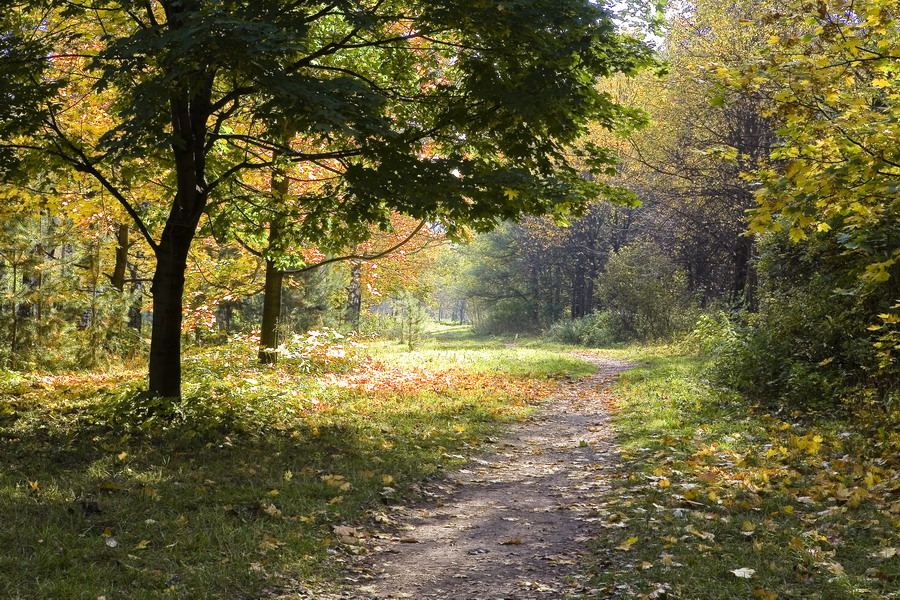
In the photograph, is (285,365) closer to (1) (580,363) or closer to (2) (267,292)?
(2) (267,292)

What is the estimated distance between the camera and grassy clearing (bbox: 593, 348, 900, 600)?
14.9ft

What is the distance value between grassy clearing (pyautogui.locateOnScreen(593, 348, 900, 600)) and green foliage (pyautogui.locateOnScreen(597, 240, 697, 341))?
19.3 meters

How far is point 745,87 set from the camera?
18.5ft

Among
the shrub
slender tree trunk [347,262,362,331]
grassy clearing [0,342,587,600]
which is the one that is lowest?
grassy clearing [0,342,587,600]

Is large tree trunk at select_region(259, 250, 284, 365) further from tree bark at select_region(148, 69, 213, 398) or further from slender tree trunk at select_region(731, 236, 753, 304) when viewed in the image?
slender tree trunk at select_region(731, 236, 753, 304)

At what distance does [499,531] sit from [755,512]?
2.33 metres

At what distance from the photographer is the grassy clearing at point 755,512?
4.53m

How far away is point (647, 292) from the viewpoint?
97.6ft

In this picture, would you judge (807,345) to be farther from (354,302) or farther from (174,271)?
(354,302)

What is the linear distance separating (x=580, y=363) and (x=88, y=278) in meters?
13.9

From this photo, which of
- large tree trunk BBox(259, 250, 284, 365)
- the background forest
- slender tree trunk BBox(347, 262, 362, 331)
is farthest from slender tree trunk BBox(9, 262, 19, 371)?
slender tree trunk BBox(347, 262, 362, 331)

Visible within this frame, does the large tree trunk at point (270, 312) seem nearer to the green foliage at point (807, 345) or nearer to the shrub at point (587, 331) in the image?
the green foliage at point (807, 345)

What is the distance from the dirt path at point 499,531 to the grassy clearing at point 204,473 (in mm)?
411

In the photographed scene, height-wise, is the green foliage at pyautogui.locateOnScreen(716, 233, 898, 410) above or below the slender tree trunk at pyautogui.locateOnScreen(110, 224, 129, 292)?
below
